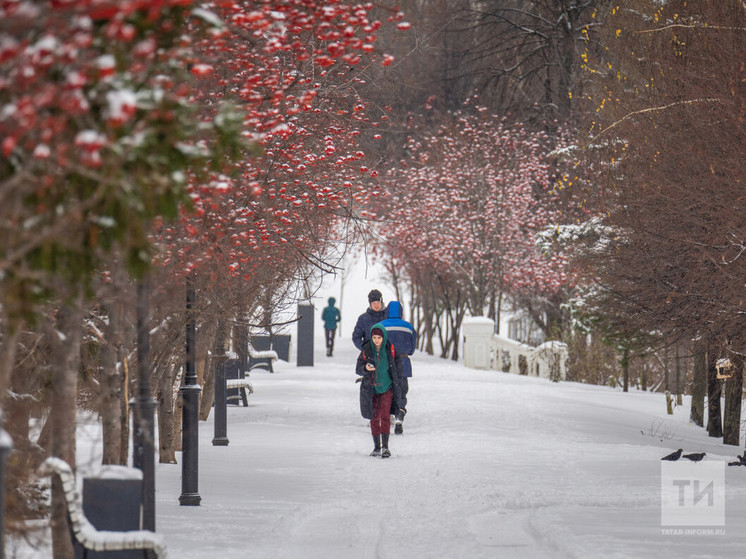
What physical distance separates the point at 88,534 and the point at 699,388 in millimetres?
16489

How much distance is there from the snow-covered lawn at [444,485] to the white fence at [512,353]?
28.9ft

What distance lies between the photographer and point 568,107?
115ft

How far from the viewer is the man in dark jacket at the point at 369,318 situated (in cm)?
1523

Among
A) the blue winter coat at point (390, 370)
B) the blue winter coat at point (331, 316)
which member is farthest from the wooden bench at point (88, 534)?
the blue winter coat at point (331, 316)

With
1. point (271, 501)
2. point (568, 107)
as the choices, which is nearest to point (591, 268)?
point (271, 501)

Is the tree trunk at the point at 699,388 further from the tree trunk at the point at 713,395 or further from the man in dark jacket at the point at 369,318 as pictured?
the man in dark jacket at the point at 369,318

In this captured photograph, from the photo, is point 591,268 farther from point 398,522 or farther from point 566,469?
point 398,522

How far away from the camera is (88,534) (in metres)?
5.72

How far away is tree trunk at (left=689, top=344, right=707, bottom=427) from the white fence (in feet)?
26.3

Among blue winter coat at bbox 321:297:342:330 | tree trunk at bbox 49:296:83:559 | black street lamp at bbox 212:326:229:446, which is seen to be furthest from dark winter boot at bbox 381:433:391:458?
blue winter coat at bbox 321:297:342:330

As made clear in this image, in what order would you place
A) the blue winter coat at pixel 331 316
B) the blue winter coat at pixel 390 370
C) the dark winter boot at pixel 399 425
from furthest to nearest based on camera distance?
1. the blue winter coat at pixel 331 316
2. the dark winter boot at pixel 399 425
3. the blue winter coat at pixel 390 370

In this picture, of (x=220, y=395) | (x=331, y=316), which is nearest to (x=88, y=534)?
(x=220, y=395)

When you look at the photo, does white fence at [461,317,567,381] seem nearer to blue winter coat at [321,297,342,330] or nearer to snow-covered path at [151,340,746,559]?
blue winter coat at [321,297,342,330]

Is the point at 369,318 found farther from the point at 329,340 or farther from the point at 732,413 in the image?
the point at 329,340
